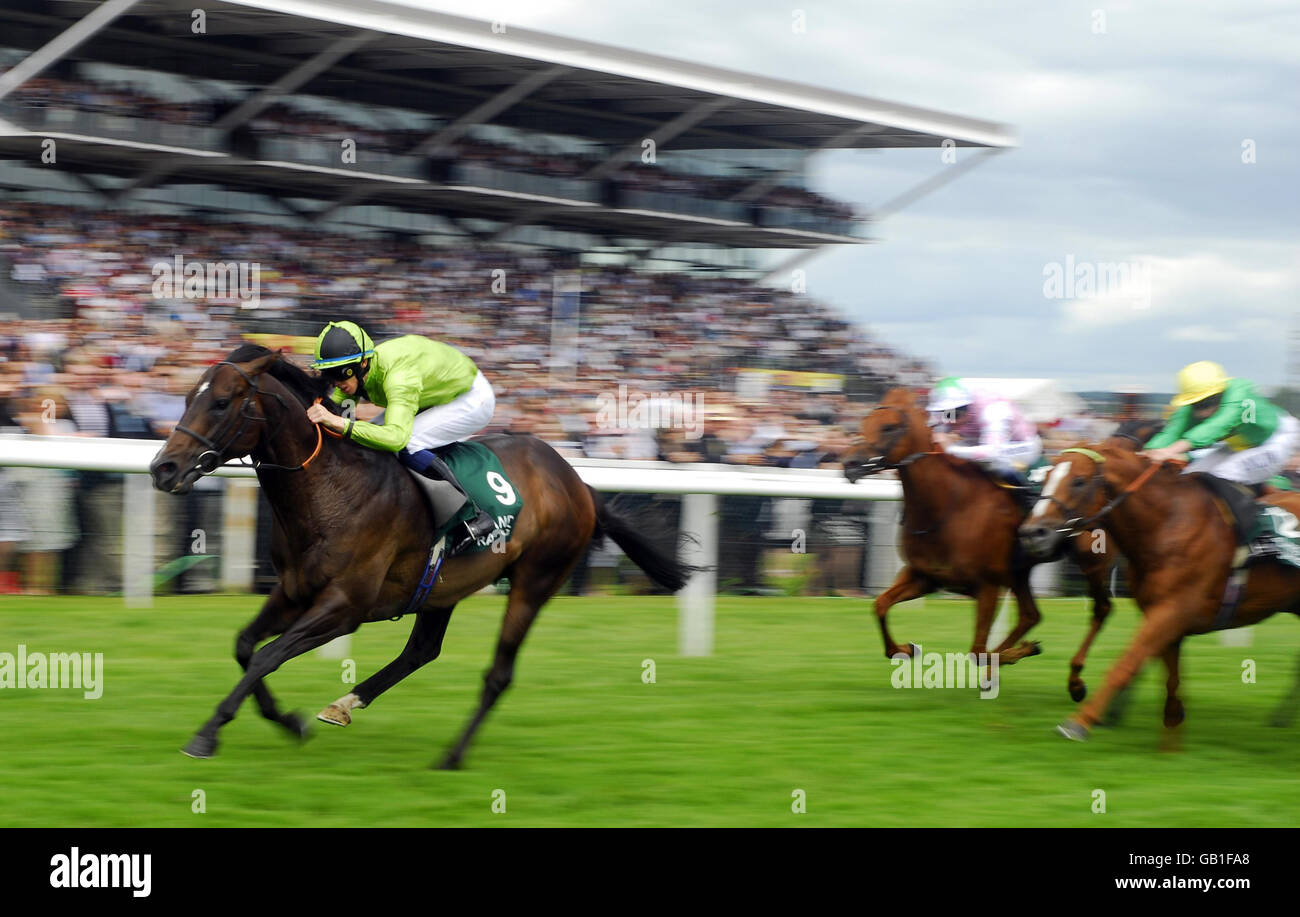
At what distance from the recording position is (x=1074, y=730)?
15.3ft

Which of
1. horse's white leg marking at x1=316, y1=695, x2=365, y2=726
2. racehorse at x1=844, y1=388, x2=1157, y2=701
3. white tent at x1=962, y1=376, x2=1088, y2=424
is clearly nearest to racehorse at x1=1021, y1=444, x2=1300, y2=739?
racehorse at x1=844, y1=388, x2=1157, y2=701

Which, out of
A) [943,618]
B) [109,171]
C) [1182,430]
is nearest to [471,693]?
[1182,430]

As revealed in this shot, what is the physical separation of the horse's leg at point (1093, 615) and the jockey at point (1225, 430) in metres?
0.62

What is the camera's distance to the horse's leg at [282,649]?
3.75 meters

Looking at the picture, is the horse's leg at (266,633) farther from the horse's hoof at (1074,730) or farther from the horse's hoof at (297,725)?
the horse's hoof at (1074,730)

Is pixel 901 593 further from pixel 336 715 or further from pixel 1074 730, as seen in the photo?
pixel 336 715

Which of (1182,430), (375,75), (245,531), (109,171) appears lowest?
(245,531)

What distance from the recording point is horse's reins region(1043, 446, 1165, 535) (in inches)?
185

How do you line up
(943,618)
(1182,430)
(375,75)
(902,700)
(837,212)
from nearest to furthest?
1. (1182,430)
2. (902,700)
3. (943,618)
4. (375,75)
5. (837,212)

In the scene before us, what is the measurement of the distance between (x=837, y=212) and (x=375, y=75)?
20.8 ft

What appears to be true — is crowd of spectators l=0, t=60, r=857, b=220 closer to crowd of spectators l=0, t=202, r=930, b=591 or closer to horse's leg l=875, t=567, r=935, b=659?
crowd of spectators l=0, t=202, r=930, b=591

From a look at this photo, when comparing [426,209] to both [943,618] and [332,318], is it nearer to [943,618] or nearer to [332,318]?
[332,318]

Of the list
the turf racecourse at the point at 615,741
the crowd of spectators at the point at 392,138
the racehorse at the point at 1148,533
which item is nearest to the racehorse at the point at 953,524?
the turf racecourse at the point at 615,741
